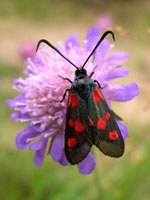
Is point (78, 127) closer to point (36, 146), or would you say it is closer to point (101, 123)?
point (101, 123)

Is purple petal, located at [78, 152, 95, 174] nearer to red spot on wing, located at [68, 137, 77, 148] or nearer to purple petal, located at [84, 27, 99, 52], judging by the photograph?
red spot on wing, located at [68, 137, 77, 148]

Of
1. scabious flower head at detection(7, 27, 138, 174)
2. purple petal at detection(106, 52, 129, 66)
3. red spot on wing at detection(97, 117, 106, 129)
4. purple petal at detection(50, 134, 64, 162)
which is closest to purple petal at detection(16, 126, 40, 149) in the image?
scabious flower head at detection(7, 27, 138, 174)

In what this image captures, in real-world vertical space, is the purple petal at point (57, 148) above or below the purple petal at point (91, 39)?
below

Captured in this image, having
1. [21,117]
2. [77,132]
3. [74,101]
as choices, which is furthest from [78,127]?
[21,117]

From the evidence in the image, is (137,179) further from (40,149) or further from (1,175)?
→ (1,175)

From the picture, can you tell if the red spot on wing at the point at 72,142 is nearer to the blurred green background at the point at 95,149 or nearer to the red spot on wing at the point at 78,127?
the red spot on wing at the point at 78,127

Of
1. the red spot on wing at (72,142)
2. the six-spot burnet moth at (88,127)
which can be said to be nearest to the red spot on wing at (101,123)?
the six-spot burnet moth at (88,127)
